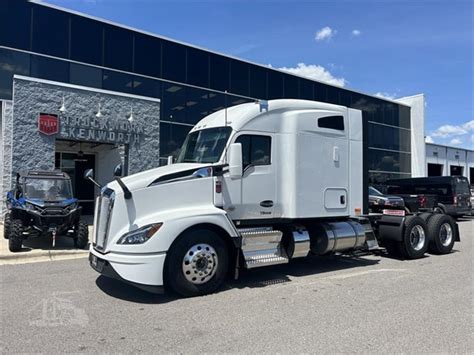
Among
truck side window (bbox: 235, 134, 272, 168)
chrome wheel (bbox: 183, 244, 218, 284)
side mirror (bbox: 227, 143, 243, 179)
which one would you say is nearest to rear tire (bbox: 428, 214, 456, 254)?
truck side window (bbox: 235, 134, 272, 168)

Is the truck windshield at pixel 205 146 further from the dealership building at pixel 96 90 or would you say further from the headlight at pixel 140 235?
the dealership building at pixel 96 90

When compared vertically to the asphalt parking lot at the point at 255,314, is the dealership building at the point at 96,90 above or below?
above

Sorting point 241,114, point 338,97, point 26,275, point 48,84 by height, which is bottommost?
point 26,275

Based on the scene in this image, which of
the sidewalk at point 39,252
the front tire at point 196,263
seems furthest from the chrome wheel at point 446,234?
the sidewalk at point 39,252

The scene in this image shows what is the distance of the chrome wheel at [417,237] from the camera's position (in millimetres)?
9780

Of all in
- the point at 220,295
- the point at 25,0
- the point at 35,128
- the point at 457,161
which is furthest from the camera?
the point at 457,161

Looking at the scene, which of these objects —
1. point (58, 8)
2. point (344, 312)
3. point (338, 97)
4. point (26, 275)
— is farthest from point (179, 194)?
point (338, 97)

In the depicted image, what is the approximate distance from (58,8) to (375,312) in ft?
54.8

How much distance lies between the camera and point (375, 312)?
546cm

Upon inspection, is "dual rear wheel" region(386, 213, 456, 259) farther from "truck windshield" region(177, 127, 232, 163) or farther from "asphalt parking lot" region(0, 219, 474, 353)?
"truck windshield" region(177, 127, 232, 163)

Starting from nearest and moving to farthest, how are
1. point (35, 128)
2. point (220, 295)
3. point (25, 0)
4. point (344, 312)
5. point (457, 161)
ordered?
point (344, 312)
point (220, 295)
point (35, 128)
point (25, 0)
point (457, 161)

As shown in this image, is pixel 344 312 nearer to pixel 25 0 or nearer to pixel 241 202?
pixel 241 202

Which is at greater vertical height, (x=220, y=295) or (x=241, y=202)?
(x=241, y=202)

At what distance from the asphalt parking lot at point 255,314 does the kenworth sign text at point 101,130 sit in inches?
286
